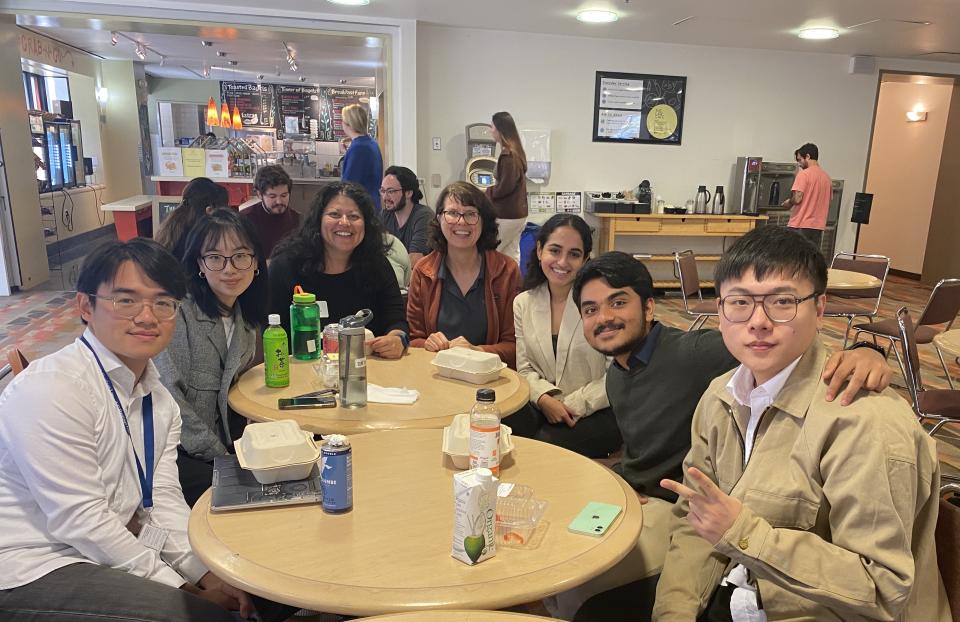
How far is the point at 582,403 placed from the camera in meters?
2.47

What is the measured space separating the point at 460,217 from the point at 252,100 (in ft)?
40.1

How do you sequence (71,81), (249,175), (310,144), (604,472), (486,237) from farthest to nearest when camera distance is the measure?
(310,144)
(71,81)
(249,175)
(486,237)
(604,472)

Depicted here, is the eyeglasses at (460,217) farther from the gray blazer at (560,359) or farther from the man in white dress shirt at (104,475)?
the man in white dress shirt at (104,475)

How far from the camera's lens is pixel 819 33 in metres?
6.46

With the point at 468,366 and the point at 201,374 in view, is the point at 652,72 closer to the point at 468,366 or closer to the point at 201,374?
the point at 468,366

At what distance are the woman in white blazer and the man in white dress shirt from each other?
1.28 metres

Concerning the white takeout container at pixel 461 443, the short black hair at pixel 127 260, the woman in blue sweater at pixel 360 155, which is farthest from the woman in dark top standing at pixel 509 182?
the short black hair at pixel 127 260

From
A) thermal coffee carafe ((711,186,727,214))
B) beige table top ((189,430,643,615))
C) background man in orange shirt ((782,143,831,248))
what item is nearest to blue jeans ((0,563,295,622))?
beige table top ((189,430,643,615))

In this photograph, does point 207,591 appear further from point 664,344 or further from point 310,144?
point 310,144

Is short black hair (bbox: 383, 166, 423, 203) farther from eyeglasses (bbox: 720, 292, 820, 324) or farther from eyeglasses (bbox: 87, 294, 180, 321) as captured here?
eyeglasses (bbox: 720, 292, 820, 324)

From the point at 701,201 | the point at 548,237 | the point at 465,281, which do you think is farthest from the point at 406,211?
the point at 701,201

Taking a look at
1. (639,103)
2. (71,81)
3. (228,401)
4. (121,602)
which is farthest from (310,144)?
(121,602)

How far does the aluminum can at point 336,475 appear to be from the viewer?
138 centimetres

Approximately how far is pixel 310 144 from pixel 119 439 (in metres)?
12.4
